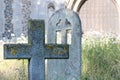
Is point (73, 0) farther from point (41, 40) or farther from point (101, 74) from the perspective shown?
point (41, 40)

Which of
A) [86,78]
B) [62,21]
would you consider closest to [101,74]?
[86,78]

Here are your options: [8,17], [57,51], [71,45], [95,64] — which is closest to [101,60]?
[95,64]

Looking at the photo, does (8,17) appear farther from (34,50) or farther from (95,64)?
(34,50)

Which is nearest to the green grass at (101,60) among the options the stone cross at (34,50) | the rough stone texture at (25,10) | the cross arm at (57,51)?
the cross arm at (57,51)

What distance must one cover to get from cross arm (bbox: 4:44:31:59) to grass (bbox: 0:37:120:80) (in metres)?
2.61

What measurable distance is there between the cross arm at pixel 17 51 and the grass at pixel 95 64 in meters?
2.61

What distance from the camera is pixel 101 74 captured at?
9.34m

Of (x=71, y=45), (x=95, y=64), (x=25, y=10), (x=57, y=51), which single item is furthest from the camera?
(x=25, y=10)

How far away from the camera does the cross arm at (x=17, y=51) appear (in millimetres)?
6326

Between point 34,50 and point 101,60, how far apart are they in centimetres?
365

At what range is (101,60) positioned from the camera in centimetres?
986

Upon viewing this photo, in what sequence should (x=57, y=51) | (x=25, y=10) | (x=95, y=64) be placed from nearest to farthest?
1. (x=57, y=51)
2. (x=95, y=64)
3. (x=25, y=10)

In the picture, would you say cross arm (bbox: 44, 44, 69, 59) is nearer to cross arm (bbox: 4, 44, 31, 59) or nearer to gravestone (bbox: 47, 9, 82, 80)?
cross arm (bbox: 4, 44, 31, 59)

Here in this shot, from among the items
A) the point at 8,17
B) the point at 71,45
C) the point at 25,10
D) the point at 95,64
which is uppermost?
the point at 25,10
